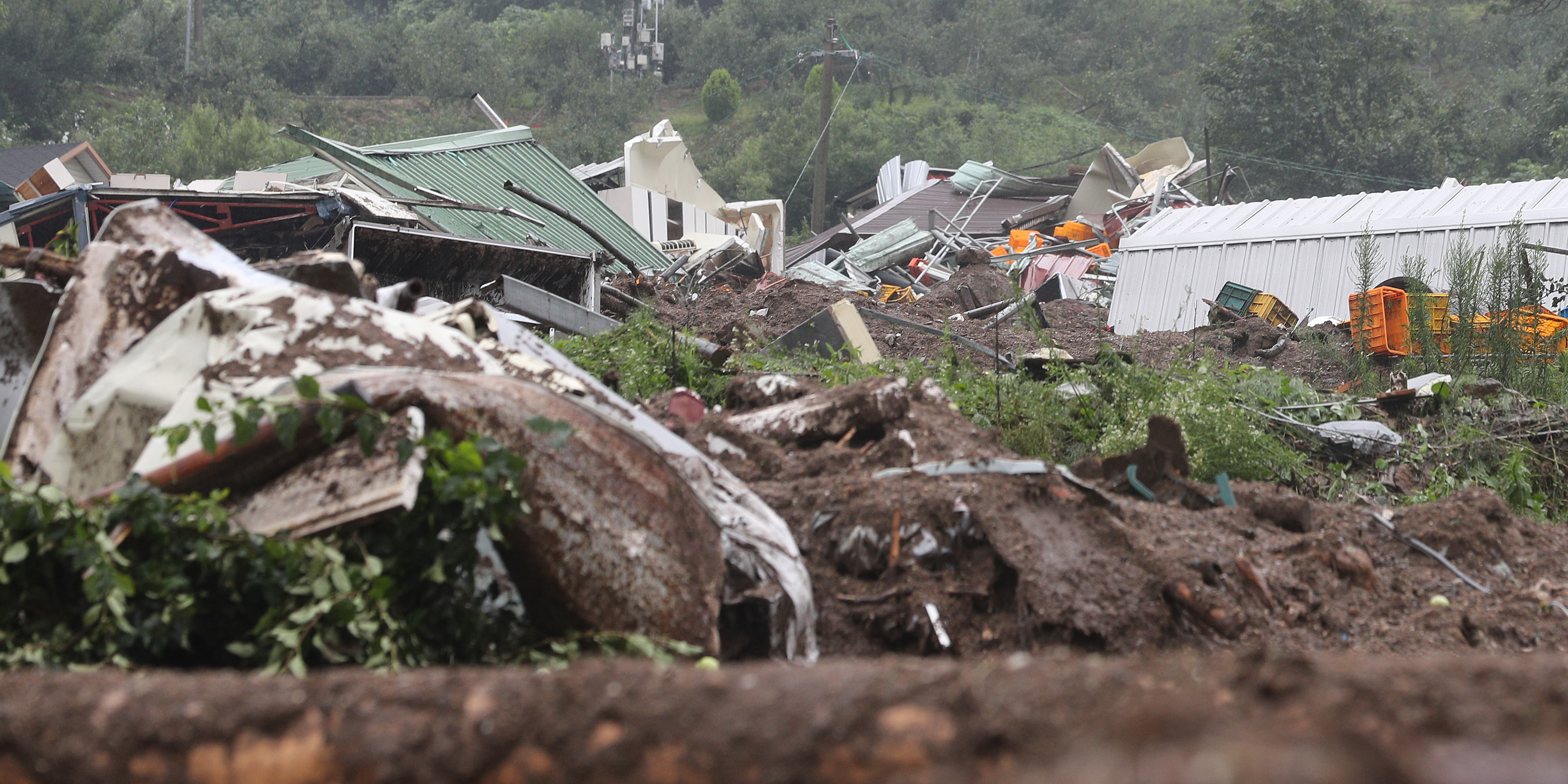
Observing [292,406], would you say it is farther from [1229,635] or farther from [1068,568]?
[1229,635]

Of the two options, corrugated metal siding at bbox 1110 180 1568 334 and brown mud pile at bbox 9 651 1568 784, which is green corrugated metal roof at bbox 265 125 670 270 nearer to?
corrugated metal siding at bbox 1110 180 1568 334

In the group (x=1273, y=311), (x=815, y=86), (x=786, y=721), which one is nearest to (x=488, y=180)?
(x=1273, y=311)

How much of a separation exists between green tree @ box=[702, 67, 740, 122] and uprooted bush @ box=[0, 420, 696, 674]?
137 feet

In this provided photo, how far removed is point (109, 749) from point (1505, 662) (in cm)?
179

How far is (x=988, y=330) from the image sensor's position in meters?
11.6

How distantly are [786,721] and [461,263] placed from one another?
25.9 feet

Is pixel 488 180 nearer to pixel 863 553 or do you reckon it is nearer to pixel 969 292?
pixel 969 292

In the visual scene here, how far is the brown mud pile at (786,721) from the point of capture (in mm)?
1062

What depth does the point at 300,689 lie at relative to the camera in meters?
1.43

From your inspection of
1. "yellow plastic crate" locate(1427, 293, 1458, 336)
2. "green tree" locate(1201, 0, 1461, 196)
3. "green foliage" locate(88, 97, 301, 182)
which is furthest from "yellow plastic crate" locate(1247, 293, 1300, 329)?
"green foliage" locate(88, 97, 301, 182)

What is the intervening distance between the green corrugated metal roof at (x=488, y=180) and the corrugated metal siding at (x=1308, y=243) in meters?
6.52

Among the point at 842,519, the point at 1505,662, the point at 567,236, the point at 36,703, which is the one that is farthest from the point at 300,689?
the point at 567,236

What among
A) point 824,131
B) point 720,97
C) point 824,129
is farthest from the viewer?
point 720,97

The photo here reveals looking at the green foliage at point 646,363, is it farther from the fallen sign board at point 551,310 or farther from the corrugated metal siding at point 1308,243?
the corrugated metal siding at point 1308,243
